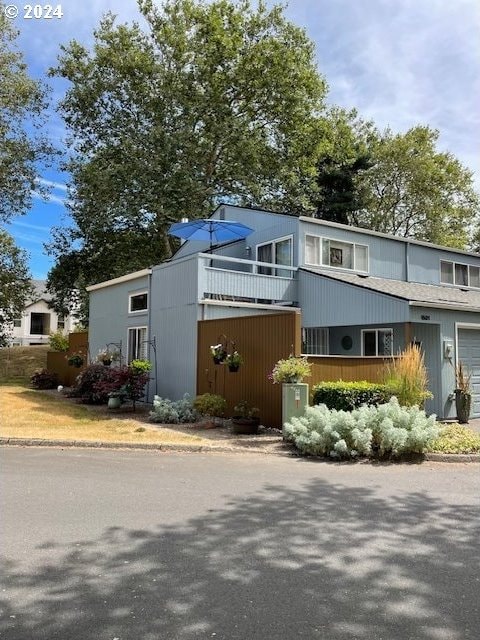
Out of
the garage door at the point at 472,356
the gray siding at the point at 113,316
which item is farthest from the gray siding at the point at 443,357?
the gray siding at the point at 113,316

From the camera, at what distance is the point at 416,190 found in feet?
120

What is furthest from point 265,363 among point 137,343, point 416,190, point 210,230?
point 416,190

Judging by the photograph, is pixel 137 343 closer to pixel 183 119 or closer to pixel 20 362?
→ pixel 183 119

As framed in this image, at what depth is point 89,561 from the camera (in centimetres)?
421

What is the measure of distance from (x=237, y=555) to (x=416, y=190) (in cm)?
3624

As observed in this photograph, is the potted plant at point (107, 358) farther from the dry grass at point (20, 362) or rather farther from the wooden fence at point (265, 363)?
the dry grass at point (20, 362)

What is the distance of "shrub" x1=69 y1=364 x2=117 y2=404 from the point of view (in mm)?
16125

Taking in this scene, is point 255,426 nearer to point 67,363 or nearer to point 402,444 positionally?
point 402,444

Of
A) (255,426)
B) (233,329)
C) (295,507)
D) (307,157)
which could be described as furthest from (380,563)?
(307,157)

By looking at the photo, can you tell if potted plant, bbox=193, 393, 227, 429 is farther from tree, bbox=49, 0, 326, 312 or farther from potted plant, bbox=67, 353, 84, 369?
tree, bbox=49, 0, 326, 312

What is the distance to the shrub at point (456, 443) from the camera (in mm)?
9031

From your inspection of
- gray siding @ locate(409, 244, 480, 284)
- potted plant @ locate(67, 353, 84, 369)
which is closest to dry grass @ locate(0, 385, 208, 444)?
potted plant @ locate(67, 353, 84, 369)

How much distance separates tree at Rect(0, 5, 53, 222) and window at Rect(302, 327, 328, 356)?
1992 centimetres

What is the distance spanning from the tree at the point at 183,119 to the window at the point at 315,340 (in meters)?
13.9
